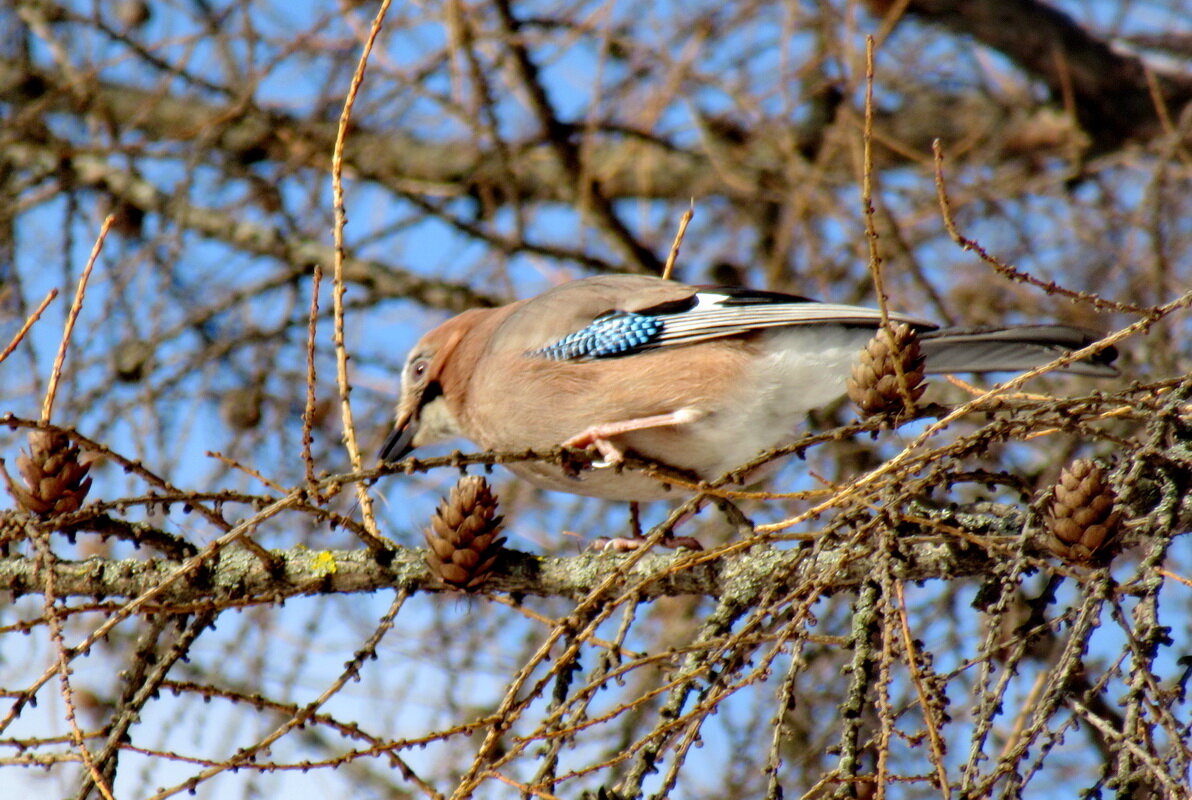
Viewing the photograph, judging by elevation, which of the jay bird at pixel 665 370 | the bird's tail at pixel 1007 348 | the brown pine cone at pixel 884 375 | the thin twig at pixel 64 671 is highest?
the jay bird at pixel 665 370

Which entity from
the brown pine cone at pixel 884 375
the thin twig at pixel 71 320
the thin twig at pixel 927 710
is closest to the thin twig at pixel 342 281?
the thin twig at pixel 71 320

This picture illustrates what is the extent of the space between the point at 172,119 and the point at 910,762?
16.4 feet

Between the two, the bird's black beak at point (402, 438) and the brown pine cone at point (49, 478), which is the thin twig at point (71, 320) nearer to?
the brown pine cone at point (49, 478)

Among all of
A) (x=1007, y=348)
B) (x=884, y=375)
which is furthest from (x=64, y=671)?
(x=1007, y=348)

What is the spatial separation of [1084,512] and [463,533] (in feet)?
3.90

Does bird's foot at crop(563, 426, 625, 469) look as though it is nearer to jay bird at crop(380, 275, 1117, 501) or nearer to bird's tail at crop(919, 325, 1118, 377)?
jay bird at crop(380, 275, 1117, 501)

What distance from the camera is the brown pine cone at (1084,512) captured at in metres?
2.13

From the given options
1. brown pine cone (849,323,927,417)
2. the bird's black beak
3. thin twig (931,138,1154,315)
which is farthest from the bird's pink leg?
thin twig (931,138,1154,315)

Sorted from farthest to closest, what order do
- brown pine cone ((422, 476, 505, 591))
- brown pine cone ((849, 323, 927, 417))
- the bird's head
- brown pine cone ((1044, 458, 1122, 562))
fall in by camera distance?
the bird's head
brown pine cone ((422, 476, 505, 591))
brown pine cone ((849, 323, 927, 417))
brown pine cone ((1044, 458, 1122, 562))

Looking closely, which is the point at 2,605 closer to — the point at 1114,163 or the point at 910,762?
the point at 910,762

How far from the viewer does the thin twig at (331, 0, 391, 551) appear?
2.28 m

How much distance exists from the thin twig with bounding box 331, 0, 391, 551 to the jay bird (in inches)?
30.8

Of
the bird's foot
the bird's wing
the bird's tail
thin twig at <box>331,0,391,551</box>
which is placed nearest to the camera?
thin twig at <box>331,0,391,551</box>

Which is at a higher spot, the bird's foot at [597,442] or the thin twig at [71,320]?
the bird's foot at [597,442]
